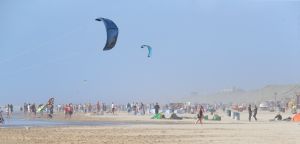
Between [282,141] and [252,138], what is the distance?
4.64 feet

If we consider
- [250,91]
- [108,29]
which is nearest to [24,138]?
[108,29]

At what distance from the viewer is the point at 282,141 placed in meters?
17.9

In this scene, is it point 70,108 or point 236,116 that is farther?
point 70,108

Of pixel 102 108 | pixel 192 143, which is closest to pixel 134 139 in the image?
pixel 192 143

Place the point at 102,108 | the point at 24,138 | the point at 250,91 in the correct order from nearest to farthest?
the point at 24,138 → the point at 102,108 → the point at 250,91

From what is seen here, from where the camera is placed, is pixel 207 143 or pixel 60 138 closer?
pixel 207 143

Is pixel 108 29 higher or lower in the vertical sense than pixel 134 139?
higher

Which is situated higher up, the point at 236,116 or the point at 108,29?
the point at 108,29

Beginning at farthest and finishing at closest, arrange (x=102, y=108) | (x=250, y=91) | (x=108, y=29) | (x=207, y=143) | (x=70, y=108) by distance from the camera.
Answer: (x=250, y=91), (x=102, y=108), (x=70, y=108), (x=108, y=29), (x=207, y=143)

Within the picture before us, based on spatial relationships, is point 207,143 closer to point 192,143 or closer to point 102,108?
point 192,143

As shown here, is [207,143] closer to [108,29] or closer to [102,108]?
[108,29]

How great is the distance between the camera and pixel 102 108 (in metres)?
61.6

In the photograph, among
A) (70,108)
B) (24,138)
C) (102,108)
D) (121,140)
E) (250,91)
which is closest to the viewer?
(121,140)

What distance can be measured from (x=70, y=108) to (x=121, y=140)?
24.2m
